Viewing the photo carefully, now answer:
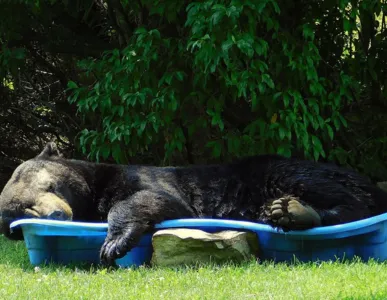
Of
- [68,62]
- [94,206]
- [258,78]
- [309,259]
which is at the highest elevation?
[68,62]

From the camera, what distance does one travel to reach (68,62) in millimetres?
10570

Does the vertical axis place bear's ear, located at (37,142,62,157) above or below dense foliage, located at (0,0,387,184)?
below

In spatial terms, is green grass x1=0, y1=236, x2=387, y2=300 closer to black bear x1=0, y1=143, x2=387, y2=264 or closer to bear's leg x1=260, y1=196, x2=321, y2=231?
bear's leg x1=260, y1=196, x2=321, y2=231

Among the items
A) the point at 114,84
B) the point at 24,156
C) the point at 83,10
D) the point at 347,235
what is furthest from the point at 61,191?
the point at 24,156

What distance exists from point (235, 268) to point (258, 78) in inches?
94.4

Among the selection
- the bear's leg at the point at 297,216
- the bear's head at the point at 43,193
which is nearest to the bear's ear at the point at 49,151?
the bear's head at the point at 43,193

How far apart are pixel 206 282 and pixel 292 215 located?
0.91m

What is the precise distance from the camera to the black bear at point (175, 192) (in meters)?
5.45

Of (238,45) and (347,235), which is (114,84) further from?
(347,235)

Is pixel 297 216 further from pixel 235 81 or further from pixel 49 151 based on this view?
pixel 49 151

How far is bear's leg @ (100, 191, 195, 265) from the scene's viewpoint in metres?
5.16

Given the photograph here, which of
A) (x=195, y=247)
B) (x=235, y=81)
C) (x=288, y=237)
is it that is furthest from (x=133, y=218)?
(x=235, y=81)

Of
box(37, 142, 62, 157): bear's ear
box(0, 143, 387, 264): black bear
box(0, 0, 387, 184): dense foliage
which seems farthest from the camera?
box(0, 0, 387, 184): dense foliage

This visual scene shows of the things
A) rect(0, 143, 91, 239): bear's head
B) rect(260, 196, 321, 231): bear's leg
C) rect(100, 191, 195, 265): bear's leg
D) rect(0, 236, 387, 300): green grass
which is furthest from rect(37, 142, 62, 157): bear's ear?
rect(260, 196, 321, 231): bear's leg
